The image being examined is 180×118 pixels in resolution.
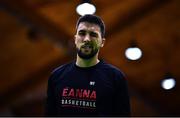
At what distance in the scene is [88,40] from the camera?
8.54 ft

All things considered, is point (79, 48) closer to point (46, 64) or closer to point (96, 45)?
point (96, 45)

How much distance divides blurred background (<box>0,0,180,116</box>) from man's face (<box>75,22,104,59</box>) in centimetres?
412

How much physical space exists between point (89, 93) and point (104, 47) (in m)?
5.70

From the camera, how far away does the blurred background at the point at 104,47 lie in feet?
22.9

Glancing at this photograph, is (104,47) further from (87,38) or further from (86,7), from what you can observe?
(87,38)

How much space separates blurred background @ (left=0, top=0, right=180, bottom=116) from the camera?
698 cm

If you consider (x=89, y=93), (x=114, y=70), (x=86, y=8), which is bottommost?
(x=89, y=93)

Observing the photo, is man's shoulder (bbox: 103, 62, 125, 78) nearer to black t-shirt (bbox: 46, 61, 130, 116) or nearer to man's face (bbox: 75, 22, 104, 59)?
black t-shirt (bbox: 46, 61, 130, 116)

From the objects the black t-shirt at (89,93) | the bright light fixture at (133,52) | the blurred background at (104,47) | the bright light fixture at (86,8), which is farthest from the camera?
the bright light fixture at (133,52)

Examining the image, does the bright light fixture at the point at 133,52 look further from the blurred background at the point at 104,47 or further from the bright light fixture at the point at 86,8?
the bright light fixture at the point at 86,8

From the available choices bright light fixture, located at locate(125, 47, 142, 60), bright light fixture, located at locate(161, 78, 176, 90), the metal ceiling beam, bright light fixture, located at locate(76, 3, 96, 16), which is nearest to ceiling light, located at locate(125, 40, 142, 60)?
bright light fixture, located at locate(125, 47, 142, 60)

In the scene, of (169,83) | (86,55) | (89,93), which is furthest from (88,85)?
(169,83)

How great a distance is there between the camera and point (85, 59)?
264 centimetres

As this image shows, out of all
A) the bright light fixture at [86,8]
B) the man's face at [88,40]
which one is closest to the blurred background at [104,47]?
the bright light fixture at [86,8]
